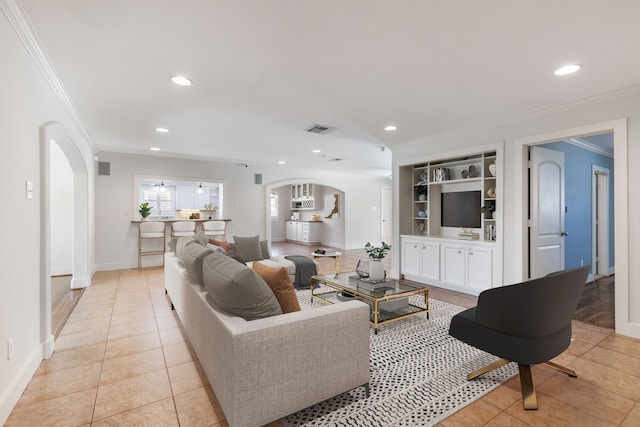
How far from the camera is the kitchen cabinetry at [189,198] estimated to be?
10156 mm

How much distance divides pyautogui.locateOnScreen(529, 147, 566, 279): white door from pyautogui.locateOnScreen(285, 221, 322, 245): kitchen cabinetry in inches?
298

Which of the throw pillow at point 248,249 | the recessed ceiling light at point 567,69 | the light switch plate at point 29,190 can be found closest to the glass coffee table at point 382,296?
the throw pillow at point 248,249

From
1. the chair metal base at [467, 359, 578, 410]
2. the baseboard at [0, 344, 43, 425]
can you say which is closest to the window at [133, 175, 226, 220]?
the baseboard at [0, 344, 43, 425]

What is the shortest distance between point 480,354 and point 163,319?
3282mm

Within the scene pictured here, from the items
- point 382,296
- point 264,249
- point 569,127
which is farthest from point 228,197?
point 569,127

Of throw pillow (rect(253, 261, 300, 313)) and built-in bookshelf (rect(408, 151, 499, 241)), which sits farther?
built-in bookshelf (rect(408, 151, 499, 241))

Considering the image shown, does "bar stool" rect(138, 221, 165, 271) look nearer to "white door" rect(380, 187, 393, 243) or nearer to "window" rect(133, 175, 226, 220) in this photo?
"window" rect(133, 175, 226, 220)

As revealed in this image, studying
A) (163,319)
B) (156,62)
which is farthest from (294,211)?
(156,62)

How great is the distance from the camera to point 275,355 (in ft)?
5.40

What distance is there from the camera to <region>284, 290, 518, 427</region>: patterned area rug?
1854 mm

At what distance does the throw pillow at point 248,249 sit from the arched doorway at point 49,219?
2390mm

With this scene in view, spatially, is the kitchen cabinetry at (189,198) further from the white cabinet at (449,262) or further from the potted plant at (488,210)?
the potted plant at (488,210)

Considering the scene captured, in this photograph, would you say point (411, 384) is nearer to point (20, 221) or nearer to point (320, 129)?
point (20, 221)

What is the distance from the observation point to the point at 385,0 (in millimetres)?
1773
